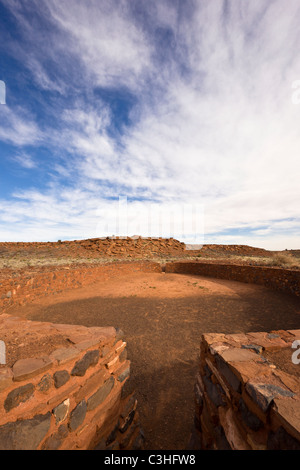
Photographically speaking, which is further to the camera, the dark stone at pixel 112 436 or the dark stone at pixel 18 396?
the dark stone at pixel 112 436

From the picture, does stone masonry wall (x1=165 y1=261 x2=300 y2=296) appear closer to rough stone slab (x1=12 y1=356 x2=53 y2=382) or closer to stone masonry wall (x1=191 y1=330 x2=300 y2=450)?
stone masonry wall (x1=191 y1=330 x2=300 y2=450)

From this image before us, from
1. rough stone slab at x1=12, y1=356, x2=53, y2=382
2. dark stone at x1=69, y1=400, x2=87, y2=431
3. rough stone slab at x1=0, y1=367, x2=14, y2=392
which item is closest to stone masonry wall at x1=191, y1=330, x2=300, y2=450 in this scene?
dark stone at x1=69, y1=400, x2=87, y2=431

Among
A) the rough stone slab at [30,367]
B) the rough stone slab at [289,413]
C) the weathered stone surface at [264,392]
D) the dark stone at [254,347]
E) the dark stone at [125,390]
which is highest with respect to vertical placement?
the rough stone slab at [30,367]

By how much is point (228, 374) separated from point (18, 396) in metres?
1.91

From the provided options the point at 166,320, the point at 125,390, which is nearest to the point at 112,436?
the point at 125,390

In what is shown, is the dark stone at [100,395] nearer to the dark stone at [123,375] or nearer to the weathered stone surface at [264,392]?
the dark stone at [123,375]

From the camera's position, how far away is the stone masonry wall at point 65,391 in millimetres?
1604

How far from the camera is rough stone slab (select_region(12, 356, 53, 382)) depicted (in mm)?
1672

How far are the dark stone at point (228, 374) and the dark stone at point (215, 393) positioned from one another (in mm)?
218

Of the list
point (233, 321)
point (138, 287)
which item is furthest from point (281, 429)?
point (138, 287)

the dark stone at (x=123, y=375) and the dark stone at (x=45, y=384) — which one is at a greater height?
the dark stone at (x=45, y=384)

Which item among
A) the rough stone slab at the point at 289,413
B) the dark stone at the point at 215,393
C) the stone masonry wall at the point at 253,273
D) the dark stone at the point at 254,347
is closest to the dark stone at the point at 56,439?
the dark stone at the point at 215,393

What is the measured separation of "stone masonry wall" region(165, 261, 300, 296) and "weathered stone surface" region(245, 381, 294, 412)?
8.86 m

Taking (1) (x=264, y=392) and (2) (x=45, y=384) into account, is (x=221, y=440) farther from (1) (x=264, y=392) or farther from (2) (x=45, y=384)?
(2) (x=45, y=384)
